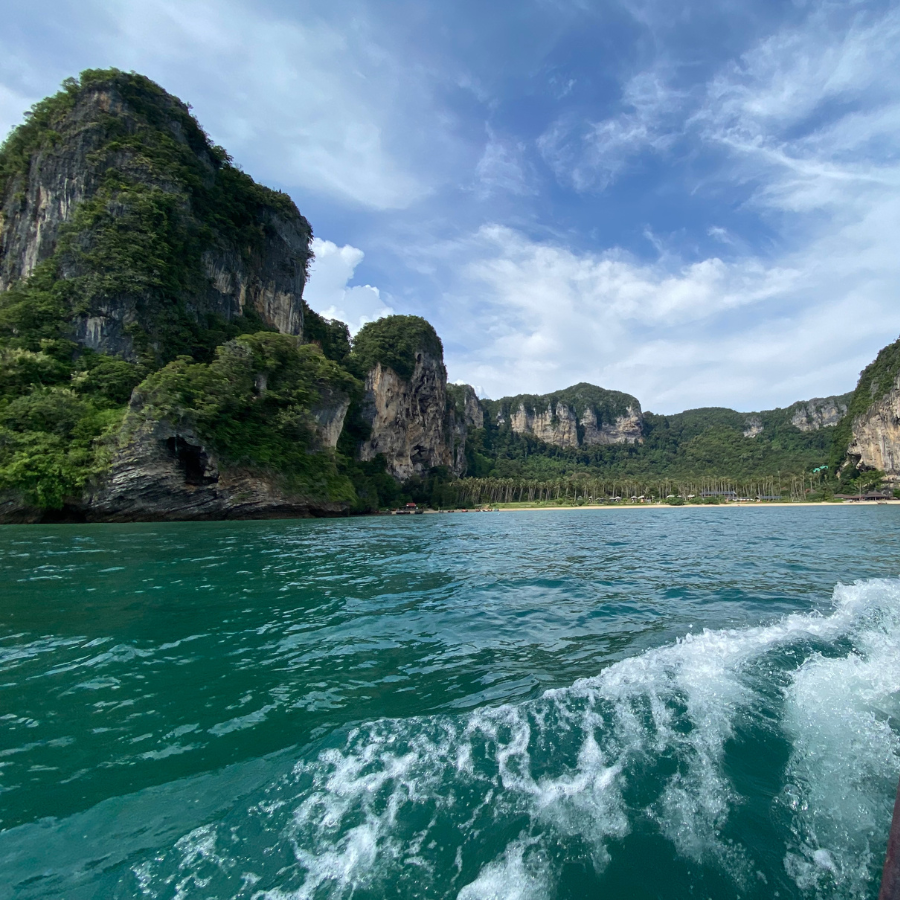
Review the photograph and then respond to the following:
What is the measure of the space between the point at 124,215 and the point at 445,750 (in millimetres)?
50927

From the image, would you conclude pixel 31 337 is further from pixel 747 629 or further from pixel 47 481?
pixel 747 629

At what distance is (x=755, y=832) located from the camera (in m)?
2.70

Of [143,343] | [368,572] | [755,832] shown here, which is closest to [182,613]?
[368,572]

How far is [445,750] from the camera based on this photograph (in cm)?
Result: 358

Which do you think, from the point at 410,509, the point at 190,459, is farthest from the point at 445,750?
the point at 410,509

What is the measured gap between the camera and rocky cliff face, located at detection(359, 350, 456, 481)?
283 ft

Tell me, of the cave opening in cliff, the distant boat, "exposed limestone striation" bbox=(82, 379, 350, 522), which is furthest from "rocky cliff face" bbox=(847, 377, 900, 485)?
the cave opening in cliff

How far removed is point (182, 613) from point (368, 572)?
5.19 metres

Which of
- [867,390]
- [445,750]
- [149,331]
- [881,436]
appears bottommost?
[445,750]

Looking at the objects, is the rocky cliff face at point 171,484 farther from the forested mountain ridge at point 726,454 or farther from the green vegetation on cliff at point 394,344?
the forested mountain ridge at point 726,454

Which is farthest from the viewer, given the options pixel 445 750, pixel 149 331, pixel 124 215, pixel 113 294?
pixel 124 215

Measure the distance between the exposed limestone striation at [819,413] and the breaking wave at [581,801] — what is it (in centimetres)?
22775

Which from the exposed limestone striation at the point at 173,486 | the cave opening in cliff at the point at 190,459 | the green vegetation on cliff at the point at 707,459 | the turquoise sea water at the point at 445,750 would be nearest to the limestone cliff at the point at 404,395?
the green vegetation on cliff at the point at 707,459

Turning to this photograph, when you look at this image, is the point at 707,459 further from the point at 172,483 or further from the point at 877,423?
the point at 172,483
